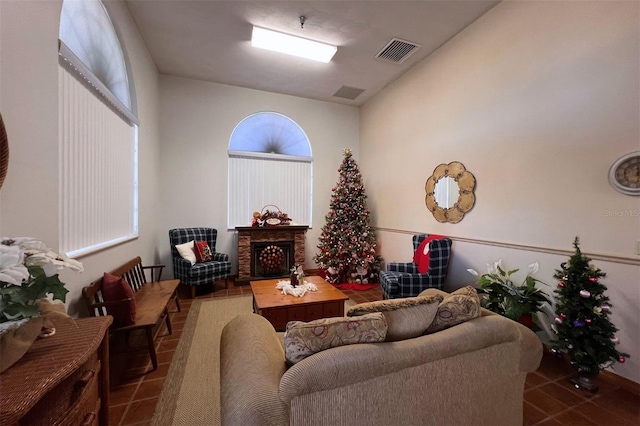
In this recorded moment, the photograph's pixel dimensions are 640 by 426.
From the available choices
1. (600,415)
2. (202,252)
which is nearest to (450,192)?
(600,415)

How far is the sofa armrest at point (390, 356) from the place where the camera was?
100 centimetres

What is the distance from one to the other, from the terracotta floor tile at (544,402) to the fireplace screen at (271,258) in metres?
3.67

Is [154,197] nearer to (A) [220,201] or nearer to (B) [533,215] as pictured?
(A) [220,201]

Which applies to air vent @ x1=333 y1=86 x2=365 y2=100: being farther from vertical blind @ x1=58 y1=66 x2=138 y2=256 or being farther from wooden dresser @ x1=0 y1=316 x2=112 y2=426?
wooden dresser @ x1=0 y1=316 x2=112 y2=426

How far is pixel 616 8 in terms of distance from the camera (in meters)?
1.98

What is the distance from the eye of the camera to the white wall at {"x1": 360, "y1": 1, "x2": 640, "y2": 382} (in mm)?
1957

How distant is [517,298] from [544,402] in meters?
0.77

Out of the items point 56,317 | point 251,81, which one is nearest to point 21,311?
point 56,317

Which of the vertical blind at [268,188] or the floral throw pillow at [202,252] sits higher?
the vertical blind at [268,188]

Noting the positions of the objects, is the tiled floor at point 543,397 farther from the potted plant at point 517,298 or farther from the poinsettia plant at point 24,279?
the poinsettia plant at point 24,279

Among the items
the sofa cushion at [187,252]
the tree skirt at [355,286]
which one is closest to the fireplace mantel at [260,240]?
the sofa cushion at [187,252]

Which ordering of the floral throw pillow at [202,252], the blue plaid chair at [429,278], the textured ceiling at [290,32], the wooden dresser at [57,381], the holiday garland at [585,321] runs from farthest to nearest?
the floral throw pillow at [202,252] < the blue plaid chair at [429,278] < the textured ceiling at [290,32] < the holiday garland at [585,321] < the wooden dresser at [57,381]

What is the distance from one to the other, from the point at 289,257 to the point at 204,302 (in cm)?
173

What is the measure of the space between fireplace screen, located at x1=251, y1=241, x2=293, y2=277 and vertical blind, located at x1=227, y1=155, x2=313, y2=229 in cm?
63
